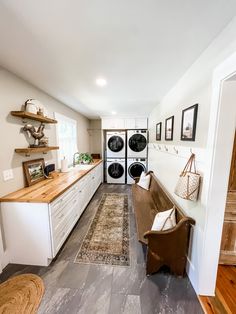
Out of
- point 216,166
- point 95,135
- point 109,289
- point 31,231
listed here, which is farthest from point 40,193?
point 95,135

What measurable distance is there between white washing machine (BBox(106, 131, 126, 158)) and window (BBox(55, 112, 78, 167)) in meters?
1.08

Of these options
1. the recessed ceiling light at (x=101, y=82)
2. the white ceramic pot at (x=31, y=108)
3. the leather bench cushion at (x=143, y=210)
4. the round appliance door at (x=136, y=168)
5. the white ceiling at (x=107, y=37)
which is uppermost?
the white ceiling at (x=107, y=37)

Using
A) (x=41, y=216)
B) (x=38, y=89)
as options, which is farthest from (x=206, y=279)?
(x=38, y=89)

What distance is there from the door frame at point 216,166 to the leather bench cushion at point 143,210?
63 cm

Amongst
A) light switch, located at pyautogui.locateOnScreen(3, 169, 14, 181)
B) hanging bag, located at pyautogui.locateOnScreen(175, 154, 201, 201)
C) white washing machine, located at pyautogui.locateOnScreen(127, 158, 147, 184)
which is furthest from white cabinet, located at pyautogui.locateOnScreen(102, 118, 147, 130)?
hanging bag, located at pyautogui.locateOnScreen(175, 154, 201, 201)

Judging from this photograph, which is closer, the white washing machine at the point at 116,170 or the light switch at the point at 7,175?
the light switch at the point at 7,175

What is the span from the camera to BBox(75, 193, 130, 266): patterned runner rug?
1.88 m

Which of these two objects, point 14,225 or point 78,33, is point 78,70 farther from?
point 14,225

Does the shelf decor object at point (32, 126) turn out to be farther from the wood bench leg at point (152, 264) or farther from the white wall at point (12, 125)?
the wood bench leg at point (152, 264)

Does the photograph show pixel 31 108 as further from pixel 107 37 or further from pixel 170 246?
pixel 170 246

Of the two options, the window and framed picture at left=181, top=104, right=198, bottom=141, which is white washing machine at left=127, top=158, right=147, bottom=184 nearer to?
the window

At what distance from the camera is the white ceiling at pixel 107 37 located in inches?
36.4

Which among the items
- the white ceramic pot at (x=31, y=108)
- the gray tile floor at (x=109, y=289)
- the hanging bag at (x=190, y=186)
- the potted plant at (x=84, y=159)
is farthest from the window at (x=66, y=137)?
the hanging bag at (x=190, y=186)

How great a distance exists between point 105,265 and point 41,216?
957 mm
